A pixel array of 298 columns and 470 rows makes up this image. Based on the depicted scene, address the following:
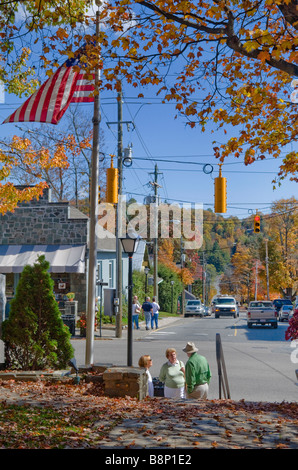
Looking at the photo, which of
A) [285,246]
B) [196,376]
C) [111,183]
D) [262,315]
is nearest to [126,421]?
[196,376]

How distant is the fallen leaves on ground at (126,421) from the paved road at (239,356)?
3360mm

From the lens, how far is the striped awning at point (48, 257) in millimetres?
28237

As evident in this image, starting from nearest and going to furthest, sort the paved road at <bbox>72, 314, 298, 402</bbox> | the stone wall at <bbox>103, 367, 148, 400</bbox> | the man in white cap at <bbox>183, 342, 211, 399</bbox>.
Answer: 1. the stone wall at <bbox>103, 367, 148, 400</bbox>
2. the man in white cap at <bbox>183, 342, 211, 399</bbox>
3. the paved road at <bbox>72, 314, 298, 402</bbox>

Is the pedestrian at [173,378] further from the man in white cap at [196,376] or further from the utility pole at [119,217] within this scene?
the utility pole at [119,217]

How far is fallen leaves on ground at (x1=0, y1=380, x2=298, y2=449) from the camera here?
596cm

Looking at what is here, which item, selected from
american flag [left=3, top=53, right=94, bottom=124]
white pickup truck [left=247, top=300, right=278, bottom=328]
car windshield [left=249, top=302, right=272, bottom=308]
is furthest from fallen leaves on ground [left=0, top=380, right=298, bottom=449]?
car windshield [left=249, top=302, right=272, bottom=308]

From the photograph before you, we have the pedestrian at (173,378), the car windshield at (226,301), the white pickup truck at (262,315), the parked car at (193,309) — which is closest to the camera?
the pedestrian at (173,378)

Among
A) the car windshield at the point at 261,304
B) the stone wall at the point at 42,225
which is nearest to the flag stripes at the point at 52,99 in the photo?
the stone wall at the point at 42,225

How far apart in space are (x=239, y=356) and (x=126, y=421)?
1188 centimetres

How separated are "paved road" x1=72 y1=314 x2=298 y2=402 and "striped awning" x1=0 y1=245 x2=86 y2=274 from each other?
Answer: 148 inches

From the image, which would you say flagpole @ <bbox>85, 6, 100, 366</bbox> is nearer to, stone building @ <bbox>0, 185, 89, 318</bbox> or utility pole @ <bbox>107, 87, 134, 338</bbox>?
utility pole @ <bbox>107, 87, 134, 338</bbox>

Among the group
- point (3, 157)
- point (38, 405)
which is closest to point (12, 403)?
point (38, 405)

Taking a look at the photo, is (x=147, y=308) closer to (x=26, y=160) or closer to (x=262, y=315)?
(x=262, y=315)

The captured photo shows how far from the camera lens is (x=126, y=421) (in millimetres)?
7203
